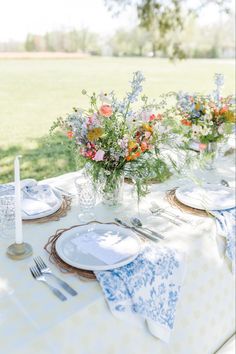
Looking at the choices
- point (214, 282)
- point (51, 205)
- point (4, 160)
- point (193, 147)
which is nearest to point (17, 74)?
point (4, 160)

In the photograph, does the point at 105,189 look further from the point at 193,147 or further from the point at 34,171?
the point at 34,171

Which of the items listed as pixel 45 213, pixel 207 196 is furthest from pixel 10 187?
pixel 207 196

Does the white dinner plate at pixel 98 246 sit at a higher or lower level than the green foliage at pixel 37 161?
higher

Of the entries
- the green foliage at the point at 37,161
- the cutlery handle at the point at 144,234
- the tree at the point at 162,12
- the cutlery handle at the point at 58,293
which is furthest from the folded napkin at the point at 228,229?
the tree at the point at 162,12

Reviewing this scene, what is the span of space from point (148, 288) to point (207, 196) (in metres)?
0.54

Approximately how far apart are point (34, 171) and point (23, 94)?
1774 millimetres

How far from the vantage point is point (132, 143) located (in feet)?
3.48

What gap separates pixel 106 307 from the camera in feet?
2.60

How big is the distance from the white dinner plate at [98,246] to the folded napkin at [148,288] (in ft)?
0.07

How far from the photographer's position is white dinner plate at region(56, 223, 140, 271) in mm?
856

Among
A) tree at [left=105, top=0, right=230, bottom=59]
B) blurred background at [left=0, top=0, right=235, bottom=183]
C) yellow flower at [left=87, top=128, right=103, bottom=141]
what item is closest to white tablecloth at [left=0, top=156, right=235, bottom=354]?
yellow flower at [left=87, top=128, right=103, bottom=141]

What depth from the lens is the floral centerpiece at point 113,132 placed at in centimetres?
107

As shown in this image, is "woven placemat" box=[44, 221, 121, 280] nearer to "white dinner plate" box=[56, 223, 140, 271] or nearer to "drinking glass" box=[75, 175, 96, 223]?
"white dinner plate" box=[56, 223, 140, 271]

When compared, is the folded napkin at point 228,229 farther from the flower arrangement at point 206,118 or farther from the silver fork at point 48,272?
the silver fork at point 48,272
